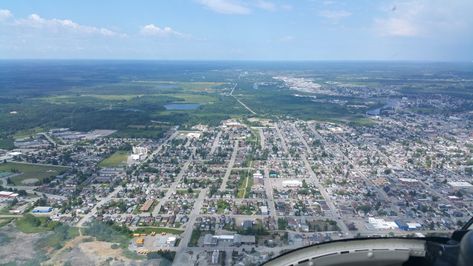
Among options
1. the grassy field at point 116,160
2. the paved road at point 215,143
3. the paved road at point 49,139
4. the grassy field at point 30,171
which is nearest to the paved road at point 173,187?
the paved road at point 215,143

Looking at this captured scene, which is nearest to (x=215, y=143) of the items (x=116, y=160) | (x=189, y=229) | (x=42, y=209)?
(x=116, y=160)

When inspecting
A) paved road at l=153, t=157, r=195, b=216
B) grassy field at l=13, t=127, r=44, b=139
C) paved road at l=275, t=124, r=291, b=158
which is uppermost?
paved road at l=275, t=124, r=291, b=158

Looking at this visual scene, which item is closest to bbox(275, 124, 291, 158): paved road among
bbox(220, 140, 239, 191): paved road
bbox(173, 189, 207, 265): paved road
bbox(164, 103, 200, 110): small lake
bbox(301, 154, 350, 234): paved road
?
bbox(301, 154, 350, 234): paved road

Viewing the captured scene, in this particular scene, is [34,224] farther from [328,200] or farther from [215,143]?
[215,143]

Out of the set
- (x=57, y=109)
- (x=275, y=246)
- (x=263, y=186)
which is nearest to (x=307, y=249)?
(x=275, y=246)

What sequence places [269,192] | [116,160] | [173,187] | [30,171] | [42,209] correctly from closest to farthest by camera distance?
[42,209], [269,192], [173,187], [30,171], [116,160]

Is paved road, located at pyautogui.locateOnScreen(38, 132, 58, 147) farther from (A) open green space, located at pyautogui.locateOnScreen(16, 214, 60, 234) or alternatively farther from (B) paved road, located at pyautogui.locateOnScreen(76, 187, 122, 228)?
(A) open green space, located at pyautogui.locateOnScreen(16, 214, 60, 234)

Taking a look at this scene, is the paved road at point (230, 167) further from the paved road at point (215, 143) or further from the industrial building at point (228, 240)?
the industrial building at point (228, 240)
